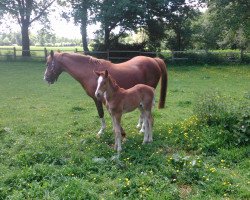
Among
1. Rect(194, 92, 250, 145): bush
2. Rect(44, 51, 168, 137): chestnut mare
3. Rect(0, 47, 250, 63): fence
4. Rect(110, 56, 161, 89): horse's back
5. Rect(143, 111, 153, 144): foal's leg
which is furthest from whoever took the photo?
Rect(0, 47, 250, 63): fence

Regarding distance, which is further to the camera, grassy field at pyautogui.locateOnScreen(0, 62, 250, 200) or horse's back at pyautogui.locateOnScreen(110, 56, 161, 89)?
horse's back at pyautogui.locateOnScreen(110, 56, 161, 89)

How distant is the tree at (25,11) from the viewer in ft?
107

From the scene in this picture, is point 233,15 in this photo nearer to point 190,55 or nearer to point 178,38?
point 190,55

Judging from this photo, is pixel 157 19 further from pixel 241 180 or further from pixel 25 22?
pixel 241 180

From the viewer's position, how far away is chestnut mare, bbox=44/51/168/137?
8.66 m

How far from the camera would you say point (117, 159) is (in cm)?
661

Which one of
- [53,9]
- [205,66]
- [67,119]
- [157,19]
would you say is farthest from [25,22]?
[67,119]

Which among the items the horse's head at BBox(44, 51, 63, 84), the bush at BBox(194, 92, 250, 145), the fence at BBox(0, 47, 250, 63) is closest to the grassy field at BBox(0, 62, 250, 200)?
the bush at BBox(194, 92, 250, 145)

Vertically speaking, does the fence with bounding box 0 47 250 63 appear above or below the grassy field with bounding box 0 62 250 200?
above

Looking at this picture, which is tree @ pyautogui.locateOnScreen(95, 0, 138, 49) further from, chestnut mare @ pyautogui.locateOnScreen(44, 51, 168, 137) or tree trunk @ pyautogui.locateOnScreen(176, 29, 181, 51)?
chestnut mare @ pyautogui.locateOnScreen(44, 51, 168, 137)

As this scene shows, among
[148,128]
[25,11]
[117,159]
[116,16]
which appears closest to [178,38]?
[116,16]

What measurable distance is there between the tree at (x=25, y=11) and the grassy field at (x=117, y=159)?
77.1ft

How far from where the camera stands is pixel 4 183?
579 centimetres

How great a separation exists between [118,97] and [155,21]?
Answer: 77.3 feet
